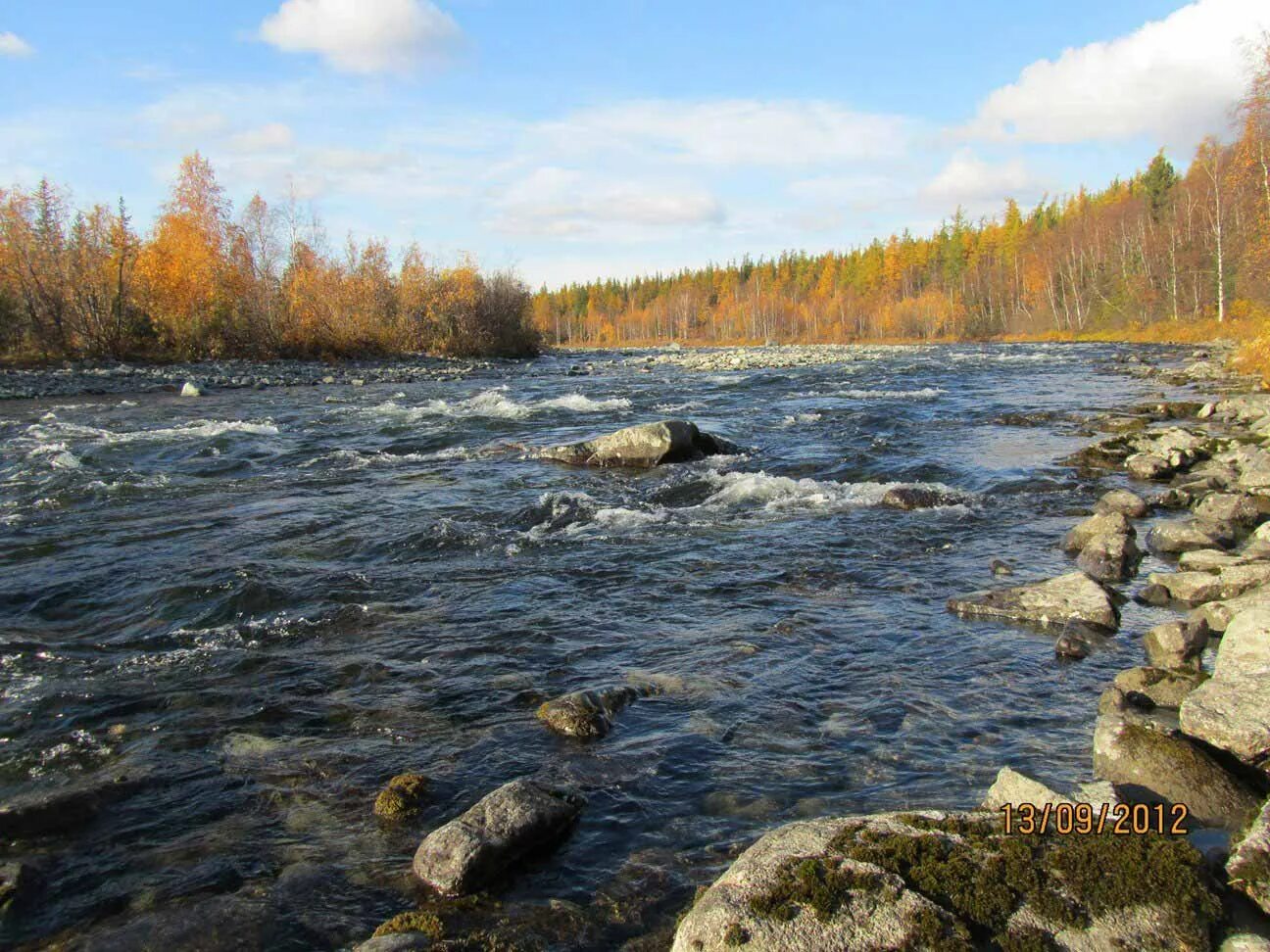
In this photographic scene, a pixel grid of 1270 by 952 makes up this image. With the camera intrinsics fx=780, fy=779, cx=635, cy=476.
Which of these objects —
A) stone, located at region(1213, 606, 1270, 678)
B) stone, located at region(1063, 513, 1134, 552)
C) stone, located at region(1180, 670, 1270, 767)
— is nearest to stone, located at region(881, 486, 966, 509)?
stone, located at region(1063, 513, 1134, 552)

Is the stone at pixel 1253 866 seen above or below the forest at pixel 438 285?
below

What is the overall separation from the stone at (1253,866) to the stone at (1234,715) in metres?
0.99

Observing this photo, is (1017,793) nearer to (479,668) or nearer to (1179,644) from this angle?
(1179,644)

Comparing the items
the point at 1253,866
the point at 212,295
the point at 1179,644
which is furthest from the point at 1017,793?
the point at 212,295

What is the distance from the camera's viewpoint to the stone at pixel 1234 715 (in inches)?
150

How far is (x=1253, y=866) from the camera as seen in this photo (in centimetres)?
281

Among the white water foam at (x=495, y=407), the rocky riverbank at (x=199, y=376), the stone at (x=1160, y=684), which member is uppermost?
the rocky riverbank at (x=199, y=376)

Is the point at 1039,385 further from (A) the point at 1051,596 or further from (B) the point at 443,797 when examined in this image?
(B) the point at 443,797

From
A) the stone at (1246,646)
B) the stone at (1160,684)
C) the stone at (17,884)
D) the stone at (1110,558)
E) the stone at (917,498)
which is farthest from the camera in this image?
the stone at (917,498)

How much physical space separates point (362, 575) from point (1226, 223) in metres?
67.3

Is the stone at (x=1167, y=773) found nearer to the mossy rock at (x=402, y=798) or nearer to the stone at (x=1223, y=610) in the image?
the stone at (x=1223, y=610)

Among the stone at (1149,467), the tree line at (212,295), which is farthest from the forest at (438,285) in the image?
the stone at (1149,467)

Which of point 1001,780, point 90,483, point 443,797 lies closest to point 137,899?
point 443,797

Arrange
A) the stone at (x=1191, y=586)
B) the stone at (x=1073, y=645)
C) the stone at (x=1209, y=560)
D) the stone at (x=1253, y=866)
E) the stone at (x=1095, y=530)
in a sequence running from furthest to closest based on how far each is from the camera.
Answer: the stone at (x=1095, y=530), the stone at (x=1209, y=560), the stone at (x=1191, y=586), the stone at (x=1073, y=645), the stone at (x=1253, y=866)
